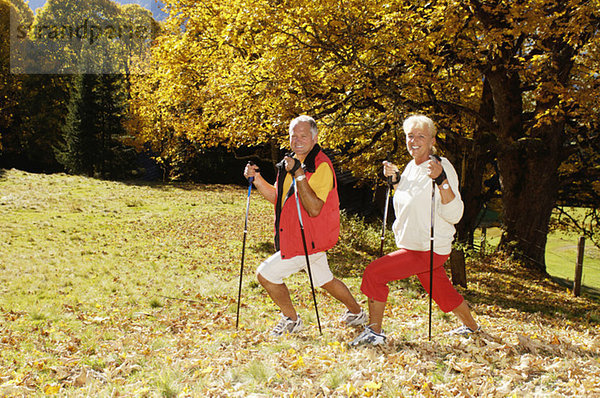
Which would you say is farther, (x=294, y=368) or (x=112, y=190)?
(x=112, y=190)

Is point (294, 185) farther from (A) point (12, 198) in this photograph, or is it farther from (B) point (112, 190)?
(B) point (112, 190)

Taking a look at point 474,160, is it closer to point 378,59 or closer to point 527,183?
point 527,183

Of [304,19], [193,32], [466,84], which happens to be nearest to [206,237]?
[193,32]

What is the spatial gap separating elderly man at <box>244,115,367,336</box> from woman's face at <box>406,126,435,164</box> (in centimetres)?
83

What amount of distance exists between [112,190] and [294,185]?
2308 cm

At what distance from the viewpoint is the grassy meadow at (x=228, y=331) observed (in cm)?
393

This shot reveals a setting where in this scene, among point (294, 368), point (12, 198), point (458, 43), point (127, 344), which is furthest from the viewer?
point (12, 198)

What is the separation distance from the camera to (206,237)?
600 inches

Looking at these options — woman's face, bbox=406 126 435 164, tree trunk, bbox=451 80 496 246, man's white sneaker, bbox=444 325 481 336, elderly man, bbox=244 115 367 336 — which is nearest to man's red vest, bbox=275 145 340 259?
elderly man, bbox=244 115 367 336

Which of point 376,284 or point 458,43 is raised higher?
point 458,43

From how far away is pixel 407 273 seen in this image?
455 cm

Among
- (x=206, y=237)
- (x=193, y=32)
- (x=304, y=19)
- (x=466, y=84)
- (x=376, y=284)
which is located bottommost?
(x=206, y=237)

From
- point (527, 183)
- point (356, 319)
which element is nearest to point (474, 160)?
point (527, 183)

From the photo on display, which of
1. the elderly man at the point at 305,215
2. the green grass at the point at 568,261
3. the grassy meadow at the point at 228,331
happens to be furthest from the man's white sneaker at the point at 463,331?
the green grass at the point at 568,261
